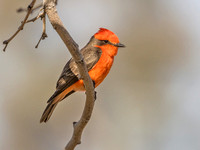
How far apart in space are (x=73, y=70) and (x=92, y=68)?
292 mm

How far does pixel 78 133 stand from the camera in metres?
4.52

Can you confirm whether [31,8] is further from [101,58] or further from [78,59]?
[101,58]

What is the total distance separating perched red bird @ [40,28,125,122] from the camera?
17.1ft

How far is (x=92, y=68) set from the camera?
5.40m

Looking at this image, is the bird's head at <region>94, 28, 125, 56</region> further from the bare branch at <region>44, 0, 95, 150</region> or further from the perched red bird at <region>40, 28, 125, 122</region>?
the bare branch at <region>44, 0, 95, 150</region>

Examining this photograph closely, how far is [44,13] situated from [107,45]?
2.49m

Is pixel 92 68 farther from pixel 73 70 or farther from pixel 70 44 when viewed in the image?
pixel 70 44

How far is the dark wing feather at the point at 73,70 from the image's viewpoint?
5.12m

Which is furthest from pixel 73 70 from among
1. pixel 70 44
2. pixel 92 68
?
pixel 70 44

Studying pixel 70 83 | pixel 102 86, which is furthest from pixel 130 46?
pixel 70 83

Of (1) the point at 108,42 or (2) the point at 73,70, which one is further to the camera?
(1) the point at 108,42

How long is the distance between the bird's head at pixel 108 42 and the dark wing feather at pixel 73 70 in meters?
0.12

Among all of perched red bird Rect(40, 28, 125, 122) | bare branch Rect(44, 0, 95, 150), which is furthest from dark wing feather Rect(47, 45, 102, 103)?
bare branch Rect(44, 0, 95, 150)

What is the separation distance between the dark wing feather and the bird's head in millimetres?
122
